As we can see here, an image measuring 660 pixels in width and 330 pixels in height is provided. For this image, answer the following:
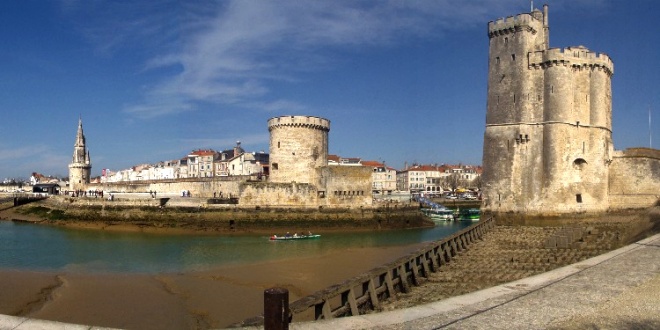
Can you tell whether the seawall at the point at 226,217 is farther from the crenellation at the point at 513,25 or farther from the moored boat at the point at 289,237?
the crenellation at the point at 513,25

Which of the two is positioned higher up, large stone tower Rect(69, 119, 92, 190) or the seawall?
large stone tower Rect(69, 119, 92, 190)

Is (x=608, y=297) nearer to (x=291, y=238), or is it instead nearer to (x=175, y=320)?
(x=175, y=320)

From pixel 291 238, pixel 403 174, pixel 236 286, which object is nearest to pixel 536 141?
pixel 291 238

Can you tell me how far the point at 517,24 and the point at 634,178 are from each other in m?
10.6

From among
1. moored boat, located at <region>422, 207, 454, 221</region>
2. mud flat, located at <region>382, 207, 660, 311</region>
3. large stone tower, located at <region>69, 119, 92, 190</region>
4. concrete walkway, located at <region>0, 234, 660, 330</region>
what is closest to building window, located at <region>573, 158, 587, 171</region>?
mud flat, located at <region>382, 207, 660, 311</region>

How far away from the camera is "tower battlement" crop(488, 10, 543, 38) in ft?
84.2

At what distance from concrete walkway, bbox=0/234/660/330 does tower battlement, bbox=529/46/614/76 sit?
1934cm

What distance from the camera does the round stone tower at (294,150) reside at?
109 feet

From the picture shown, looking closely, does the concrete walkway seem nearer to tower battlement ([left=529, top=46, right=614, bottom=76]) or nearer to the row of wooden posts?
the row of wooden posts

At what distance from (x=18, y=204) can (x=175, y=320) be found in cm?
4407

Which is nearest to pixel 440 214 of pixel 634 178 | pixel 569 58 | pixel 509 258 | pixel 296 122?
pixel 296 122

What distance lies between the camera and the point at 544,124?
2570 centimetres

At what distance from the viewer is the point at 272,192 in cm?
3212

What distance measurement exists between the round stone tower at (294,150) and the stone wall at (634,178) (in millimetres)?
17977
